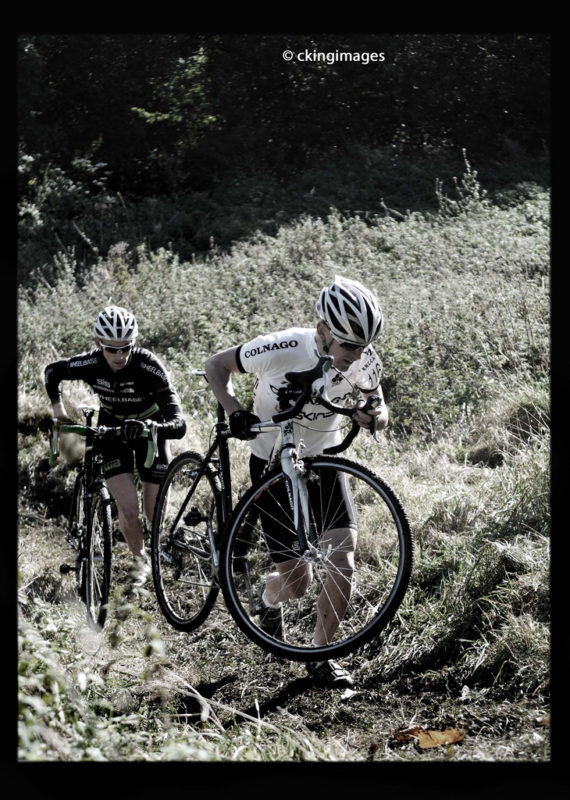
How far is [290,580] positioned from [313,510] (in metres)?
0.36

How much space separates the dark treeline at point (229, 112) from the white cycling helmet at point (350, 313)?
10.2ft

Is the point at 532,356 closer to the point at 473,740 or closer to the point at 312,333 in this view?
the point at 312,333

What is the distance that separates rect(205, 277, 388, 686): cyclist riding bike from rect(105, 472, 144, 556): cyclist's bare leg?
1078 millimetres

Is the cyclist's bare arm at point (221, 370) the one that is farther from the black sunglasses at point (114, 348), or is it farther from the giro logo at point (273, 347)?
the black sunglasses at point (114, 348)

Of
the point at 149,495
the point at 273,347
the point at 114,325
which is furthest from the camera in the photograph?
the point at 149,495

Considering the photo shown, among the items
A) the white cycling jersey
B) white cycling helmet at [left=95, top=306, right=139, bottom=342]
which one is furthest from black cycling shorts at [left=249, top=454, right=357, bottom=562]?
white cycling helmet at [left=95, top=306, right=139, bottom=342]

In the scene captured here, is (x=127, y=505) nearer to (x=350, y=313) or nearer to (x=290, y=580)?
(x=290, y=580)

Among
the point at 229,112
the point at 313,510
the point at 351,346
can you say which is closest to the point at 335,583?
the point at 313,510

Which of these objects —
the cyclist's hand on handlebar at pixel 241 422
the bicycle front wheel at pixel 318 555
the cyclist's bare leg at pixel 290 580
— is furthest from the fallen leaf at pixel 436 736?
the cyclist's hand on handlebar at pixel 241 422

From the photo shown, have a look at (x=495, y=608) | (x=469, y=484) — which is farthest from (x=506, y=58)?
(x=495, y=608)

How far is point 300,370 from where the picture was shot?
3.72 m

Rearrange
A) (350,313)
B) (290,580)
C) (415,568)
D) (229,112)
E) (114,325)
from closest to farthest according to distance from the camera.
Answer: (350,313)
(290,580)
(415,568)
(114,325)
(229,112)

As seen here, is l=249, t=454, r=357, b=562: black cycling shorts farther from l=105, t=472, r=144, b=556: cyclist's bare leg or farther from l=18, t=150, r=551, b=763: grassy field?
l=105, t=472, r=144, b=556: cyclist's bare leg
